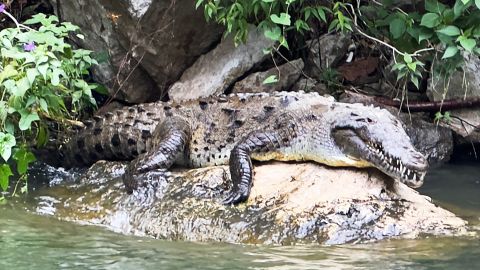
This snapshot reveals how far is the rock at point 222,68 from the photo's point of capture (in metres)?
6.83

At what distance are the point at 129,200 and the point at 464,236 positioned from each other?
2320 mm

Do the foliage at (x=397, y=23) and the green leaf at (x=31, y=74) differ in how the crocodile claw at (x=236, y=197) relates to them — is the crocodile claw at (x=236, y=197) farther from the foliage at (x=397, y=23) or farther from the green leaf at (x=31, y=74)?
the green leaf at (x=31, y=74)

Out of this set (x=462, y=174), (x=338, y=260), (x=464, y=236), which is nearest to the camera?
(x=338, y=260)

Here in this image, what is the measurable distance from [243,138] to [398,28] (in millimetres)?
1544

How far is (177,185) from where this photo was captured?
5.18 meters

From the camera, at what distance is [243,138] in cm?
553

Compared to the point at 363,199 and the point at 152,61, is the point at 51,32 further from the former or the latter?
the point at 363,199

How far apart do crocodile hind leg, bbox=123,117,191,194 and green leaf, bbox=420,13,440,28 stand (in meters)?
2.05

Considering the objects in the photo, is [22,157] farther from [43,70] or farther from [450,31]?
[450,31]

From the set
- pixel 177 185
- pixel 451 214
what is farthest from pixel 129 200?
pixel 451 214

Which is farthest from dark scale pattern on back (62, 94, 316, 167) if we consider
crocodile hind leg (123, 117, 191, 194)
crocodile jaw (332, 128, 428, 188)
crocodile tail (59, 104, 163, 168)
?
crocodile jaw (332, 128, 428, 188)

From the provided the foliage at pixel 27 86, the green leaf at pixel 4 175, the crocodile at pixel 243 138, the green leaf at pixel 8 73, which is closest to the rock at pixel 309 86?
the crocodile at pixel 243 138

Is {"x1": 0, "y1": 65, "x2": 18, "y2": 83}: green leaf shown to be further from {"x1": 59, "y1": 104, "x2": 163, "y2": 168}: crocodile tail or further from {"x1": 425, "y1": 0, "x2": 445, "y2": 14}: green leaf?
{"x1": 425, "y1": 0, "x2": 445, "y2": 14}: green leaf

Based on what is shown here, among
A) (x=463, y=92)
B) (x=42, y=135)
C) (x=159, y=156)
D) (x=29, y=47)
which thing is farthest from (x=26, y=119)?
(x=463, y=92)
